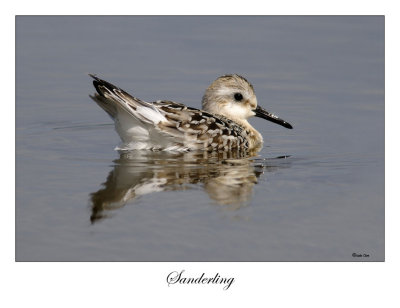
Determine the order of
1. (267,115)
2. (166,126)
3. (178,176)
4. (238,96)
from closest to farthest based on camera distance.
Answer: (178,176)
(166,126)
(238,96)
(267,115)

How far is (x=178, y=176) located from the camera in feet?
28.7

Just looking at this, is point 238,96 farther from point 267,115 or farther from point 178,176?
point 178,176

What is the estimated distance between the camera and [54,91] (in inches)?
489

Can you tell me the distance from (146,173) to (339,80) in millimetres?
5097

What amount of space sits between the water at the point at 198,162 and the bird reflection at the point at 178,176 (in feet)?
0.06

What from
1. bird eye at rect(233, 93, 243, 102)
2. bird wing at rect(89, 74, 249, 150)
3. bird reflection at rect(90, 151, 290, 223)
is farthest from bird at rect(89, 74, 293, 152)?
bird eye at rect(233, 93, 243, 102)

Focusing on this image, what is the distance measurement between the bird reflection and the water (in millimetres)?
20

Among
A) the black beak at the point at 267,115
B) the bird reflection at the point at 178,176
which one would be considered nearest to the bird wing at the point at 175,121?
the bird reflection at the point at 178,176

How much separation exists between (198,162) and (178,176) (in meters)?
0.73

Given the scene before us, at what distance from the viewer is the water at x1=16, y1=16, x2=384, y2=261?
7.01 meters

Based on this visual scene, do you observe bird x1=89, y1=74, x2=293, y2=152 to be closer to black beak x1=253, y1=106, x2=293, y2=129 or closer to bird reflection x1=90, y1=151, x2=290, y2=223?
bird reflection x1=90, y1=151, x2=290, y2=223

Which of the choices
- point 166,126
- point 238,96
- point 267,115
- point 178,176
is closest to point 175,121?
point 166,126

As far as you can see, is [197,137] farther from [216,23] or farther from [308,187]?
[216,23]
